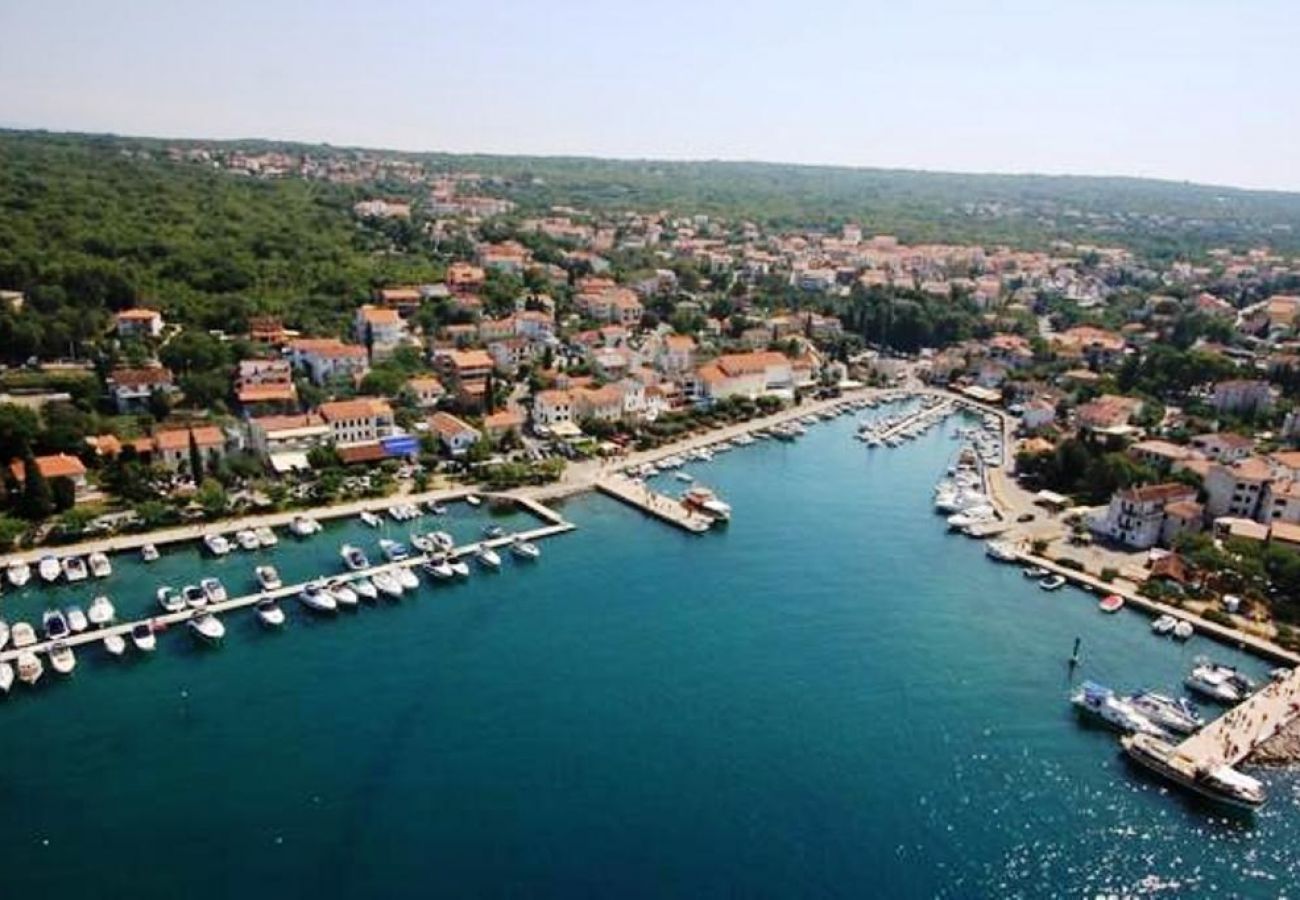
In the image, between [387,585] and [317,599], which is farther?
[387,585]

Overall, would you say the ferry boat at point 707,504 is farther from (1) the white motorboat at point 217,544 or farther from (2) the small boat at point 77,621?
(2) the small boat at point 77,621

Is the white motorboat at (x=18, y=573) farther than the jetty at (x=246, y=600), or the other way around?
the white motorboat at (x=18, y=573)

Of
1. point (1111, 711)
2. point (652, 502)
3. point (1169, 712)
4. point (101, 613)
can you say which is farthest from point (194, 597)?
point (1169, 712)

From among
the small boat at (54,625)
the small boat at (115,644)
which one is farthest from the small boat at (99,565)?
the small boat at (115,644)

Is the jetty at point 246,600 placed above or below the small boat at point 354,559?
below

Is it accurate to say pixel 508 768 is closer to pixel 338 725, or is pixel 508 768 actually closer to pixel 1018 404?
pixel 338 725

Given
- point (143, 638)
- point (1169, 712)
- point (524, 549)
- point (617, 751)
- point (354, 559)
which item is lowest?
point (617, 751)

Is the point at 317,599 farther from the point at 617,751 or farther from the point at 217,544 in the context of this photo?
the point at 617,751

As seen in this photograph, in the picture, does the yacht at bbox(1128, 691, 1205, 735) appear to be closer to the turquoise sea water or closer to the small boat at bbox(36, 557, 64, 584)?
the turquoise sea water
